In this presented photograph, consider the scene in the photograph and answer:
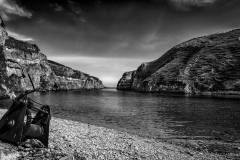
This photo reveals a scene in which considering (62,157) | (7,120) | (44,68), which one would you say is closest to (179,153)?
(62,157)

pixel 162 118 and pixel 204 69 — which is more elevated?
pixel 204 69

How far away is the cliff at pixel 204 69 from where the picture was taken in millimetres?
93906

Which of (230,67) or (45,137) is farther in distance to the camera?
(230,67)

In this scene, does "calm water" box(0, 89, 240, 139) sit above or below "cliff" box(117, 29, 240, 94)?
below

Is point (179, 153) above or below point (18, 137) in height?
below

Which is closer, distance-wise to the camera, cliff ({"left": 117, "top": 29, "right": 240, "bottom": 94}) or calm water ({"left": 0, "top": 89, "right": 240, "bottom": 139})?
calm water ({"left": 0, "top": 89, "right": 240, "bottom": 139})

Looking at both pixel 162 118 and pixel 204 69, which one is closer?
pixel 162 118

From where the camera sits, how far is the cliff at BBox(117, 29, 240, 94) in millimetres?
93906

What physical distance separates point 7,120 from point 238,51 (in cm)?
13145

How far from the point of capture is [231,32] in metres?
126

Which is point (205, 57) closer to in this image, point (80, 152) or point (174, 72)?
point (174, 72)

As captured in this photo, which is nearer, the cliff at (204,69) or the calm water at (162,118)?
the calm water at (162,118)

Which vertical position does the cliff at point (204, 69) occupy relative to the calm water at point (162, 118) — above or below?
above

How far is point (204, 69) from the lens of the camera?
349ft
